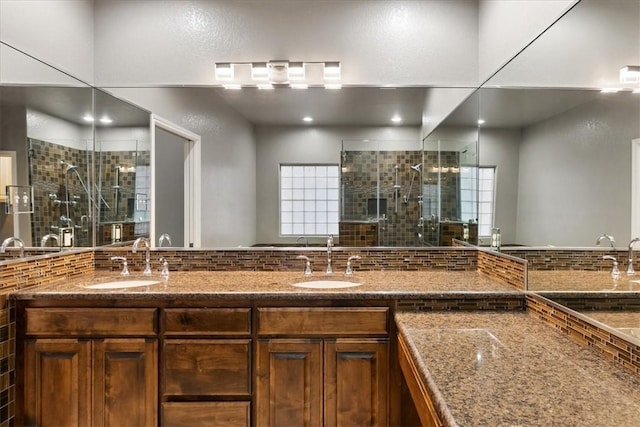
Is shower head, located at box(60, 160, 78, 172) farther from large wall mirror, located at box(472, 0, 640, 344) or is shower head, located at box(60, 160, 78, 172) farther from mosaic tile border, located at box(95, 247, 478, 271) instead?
large wall mirror, located at box(472, 0, 640, 344)

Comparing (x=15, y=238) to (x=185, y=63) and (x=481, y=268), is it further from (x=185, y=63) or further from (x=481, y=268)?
(x=481, y=268)

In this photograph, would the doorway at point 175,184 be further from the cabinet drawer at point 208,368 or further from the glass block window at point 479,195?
the glass block window at point 479,195

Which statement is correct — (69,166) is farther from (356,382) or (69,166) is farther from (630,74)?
(630,74)

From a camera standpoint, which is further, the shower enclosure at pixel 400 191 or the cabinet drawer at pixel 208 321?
the shower enclosure at pixel 400 191

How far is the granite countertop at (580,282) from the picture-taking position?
1.21m

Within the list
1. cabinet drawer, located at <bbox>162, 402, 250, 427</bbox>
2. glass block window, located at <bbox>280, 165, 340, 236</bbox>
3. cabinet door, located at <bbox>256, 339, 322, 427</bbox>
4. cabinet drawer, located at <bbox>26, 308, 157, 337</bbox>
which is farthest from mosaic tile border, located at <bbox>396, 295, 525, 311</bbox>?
cabinet drawer, located at <bbox>26, 308, 157, 337</bbox>

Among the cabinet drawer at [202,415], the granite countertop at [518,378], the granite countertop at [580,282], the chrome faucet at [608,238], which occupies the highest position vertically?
the chrome faucet at [608,238]

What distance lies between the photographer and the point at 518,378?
3.54 feet

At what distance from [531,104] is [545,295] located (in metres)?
0.89

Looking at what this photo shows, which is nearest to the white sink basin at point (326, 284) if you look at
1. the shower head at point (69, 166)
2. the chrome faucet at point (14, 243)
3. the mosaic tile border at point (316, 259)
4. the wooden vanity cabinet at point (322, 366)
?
the mosaic tile border at point (316, 259)

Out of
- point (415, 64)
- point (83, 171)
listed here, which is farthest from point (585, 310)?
point (83, 171)

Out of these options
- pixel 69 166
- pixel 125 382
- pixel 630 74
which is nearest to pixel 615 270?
pixel 630 74

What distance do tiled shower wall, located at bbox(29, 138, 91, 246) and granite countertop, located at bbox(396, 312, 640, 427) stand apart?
2.08 meters

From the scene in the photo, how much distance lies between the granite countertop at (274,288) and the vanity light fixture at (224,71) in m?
1.31
